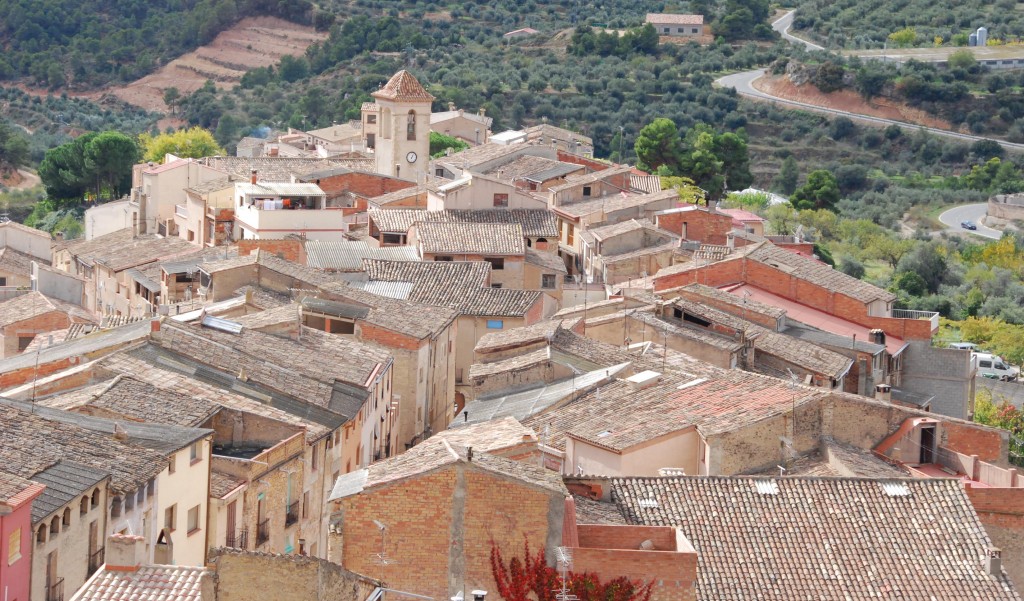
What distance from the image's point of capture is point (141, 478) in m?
26.7

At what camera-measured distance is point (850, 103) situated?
5187 inches

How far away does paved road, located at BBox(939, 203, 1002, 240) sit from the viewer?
104 metres

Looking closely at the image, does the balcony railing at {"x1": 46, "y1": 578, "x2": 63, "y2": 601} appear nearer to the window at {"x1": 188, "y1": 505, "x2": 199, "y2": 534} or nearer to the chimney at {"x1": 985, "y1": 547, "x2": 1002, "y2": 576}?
the window at {"x1": 188, "y1": 505, "x2": 199, "y2": 534}

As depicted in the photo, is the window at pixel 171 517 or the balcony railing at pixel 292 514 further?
the balcony railing at pixel 292 514

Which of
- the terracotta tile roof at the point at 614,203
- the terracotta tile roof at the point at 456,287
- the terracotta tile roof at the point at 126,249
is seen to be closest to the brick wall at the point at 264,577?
the terracotta tile roof at the point at 456,287

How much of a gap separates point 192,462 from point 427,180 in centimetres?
4467

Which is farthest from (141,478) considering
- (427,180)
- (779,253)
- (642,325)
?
(427,180)

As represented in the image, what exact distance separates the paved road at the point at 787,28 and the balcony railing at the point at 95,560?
125 metres

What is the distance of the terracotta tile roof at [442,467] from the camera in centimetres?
2355

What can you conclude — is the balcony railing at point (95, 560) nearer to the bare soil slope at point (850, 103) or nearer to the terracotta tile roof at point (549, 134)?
the terracotta tile roof at point (549, 134)

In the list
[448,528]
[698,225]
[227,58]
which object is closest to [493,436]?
[448,528]

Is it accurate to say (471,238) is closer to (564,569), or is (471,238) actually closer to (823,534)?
(823,534)

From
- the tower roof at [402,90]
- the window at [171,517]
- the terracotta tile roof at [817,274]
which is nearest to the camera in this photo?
the window at [171,517]

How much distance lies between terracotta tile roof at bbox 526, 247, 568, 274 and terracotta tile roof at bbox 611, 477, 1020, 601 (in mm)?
28453
